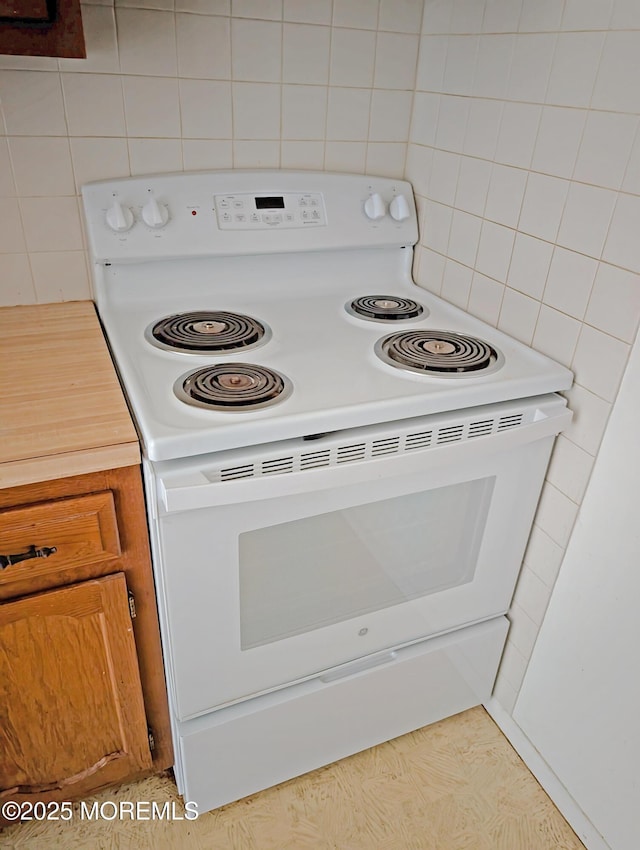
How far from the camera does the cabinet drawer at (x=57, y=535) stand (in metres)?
0.87

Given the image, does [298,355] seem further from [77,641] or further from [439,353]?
[77,641]

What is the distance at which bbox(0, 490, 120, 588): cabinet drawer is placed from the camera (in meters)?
0.87

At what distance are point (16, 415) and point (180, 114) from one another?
73 cm

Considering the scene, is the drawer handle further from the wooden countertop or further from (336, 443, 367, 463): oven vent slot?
(336, 443, 367, 463): oven vent slot

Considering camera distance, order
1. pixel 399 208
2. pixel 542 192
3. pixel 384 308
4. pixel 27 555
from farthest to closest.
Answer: pixel 399 208, pixel 384 308, pixel 542 192, pixel 27 555

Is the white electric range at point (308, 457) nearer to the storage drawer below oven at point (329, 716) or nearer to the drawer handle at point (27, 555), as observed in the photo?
the storage drawer below oven at point (329, 716)

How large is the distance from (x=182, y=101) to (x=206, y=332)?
0.49 meters

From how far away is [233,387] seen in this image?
3.26 feet

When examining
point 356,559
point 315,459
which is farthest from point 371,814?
point 315,459

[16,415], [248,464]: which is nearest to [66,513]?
[16,415]

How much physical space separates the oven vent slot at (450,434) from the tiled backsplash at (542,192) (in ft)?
0.79

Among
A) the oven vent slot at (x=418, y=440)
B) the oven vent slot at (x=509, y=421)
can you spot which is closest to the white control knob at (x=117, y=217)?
the oven vent slot at (x=418, y=440)

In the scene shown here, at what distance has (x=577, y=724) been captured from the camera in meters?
1.23

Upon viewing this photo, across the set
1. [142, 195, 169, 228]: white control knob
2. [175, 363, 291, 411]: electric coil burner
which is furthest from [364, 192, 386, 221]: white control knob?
[175, 363, 291, 411]: electric coil burner
